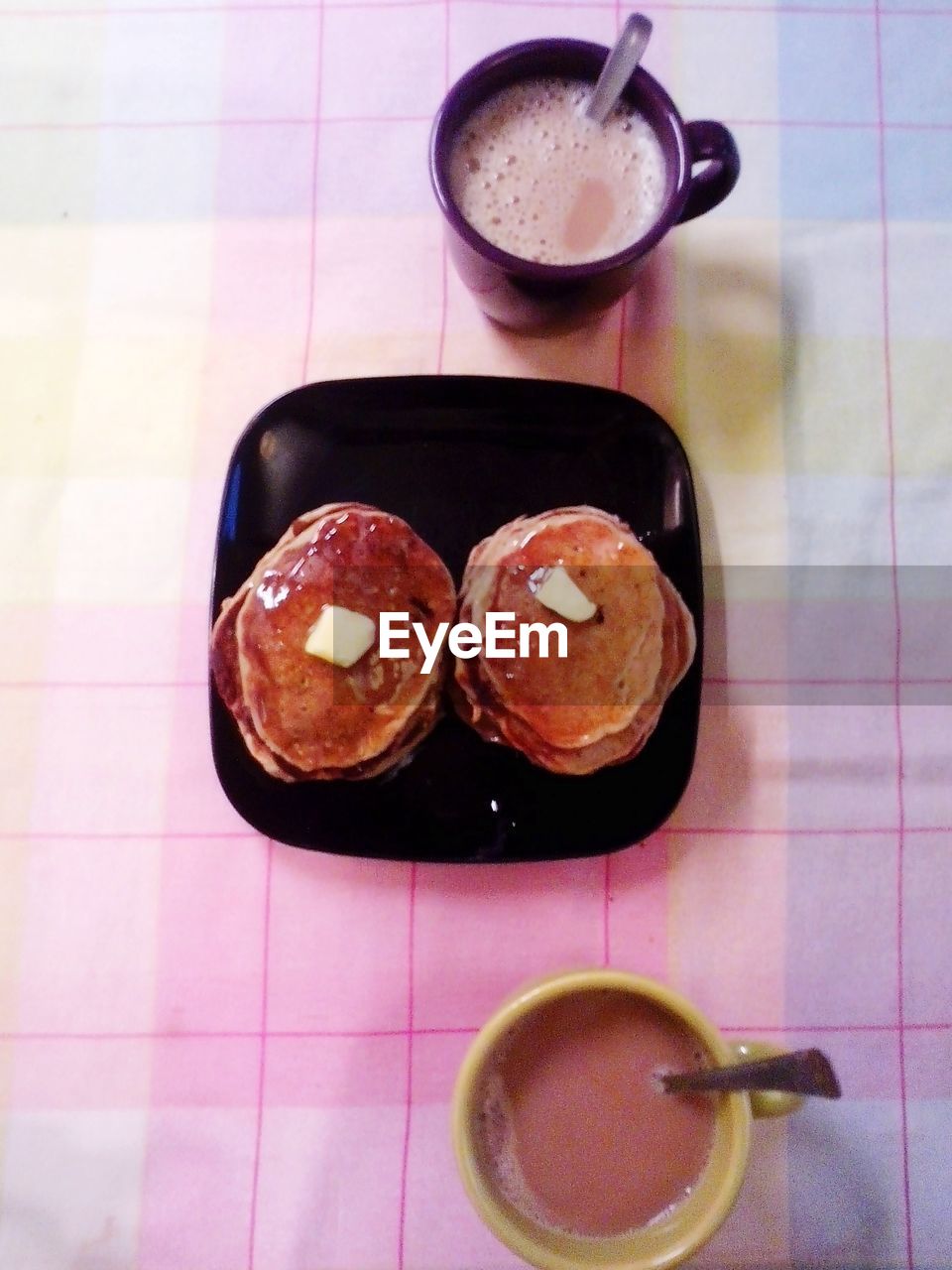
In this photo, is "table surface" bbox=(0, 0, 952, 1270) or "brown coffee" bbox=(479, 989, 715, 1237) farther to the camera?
"table surface" bbox=(0, 0, 952, 1270)

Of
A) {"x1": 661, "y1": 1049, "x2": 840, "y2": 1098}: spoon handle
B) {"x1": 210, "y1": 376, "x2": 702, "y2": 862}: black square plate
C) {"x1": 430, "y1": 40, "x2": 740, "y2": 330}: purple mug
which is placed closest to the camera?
{"x1": 661, "y1": 1049, "x2": 840, "y2": 1098}: spoon handle

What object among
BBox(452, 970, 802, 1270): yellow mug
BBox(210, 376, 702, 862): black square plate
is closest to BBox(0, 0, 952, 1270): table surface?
BBox(210, 376, 702, 862): black square plate

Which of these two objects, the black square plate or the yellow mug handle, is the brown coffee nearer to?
the yellow mug handle

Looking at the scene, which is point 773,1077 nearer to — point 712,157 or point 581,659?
point 581,659

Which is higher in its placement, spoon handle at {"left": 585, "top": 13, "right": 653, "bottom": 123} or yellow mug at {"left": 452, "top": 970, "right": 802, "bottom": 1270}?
spoon handle at {"left": 585, "top": 13, "right": 653, "bottom": 123}

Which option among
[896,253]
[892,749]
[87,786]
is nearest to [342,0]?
[896,253]

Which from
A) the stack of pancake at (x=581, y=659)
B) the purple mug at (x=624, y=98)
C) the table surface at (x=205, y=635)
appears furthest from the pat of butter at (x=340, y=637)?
the purple mug at (x=624, y=98)

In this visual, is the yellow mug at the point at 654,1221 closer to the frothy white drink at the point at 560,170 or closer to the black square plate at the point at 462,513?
the black square plate at the point at 462,513
